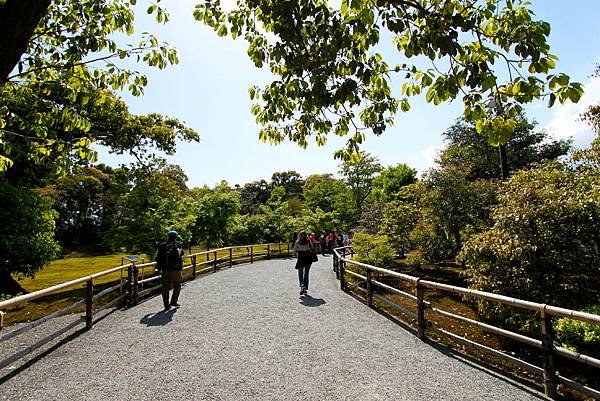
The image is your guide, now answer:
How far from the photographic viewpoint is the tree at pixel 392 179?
4206 centimetres

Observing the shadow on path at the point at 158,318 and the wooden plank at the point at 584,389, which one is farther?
the shadow on path at the point at 158,318

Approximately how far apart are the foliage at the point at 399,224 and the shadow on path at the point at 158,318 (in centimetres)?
1194

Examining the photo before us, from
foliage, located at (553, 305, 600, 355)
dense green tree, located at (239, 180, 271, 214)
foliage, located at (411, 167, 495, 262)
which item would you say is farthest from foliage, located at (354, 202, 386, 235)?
dense green tree, located at (239, 180, 271, 214)

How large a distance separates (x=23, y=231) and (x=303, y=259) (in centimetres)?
1009

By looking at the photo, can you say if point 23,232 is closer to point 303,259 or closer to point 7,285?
point 7,285

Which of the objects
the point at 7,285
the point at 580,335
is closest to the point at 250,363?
the point at 580,335

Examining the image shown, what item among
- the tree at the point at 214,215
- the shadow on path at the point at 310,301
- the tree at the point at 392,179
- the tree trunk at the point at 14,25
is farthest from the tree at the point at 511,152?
the tree trunk at the point at 14,25

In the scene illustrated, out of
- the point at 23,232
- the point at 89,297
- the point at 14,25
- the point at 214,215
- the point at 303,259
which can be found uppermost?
the point at 14,25

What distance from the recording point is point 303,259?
9.55m

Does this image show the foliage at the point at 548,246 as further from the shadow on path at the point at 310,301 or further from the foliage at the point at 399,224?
the foliage at the point at 399,224

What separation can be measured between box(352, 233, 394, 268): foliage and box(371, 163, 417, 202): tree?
90.6 feet

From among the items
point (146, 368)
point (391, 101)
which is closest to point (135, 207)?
point (146, 368)

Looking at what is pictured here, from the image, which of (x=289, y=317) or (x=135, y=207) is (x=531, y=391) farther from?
(x=135, y=207)

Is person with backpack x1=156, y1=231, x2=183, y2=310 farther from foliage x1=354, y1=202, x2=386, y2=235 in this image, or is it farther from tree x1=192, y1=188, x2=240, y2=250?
foliage x1=354, y1=202, x2=386, y2=235
